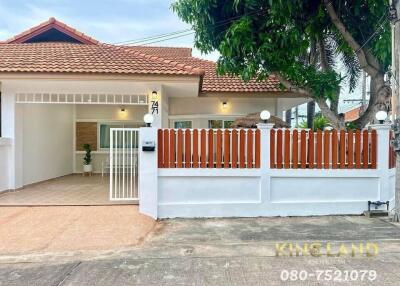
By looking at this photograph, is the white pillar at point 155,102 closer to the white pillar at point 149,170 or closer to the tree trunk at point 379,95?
the white pillar at point 149,170

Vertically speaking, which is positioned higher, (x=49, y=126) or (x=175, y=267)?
(x=49, y=126)

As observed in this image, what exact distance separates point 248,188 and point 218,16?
14.4 ft

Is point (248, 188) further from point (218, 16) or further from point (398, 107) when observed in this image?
point (218, 16)

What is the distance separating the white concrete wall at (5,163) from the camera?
9.23 m

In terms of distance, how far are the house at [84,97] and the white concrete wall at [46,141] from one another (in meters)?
0.03

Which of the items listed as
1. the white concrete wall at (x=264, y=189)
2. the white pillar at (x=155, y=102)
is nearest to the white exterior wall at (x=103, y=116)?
the white pillar at (x=155, y=102)

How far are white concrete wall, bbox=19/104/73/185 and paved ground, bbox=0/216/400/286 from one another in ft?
21.7

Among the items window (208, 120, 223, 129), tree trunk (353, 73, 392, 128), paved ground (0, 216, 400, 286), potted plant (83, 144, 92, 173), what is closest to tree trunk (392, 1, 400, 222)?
paved ground (0, 216, 400, 286)

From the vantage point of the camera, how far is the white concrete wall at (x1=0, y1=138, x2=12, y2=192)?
923 centimetres

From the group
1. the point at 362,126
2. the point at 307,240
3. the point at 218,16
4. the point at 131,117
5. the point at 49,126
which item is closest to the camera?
the point at 307,240

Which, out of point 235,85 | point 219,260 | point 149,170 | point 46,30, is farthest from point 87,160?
point 219,260

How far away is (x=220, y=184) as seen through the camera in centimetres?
729

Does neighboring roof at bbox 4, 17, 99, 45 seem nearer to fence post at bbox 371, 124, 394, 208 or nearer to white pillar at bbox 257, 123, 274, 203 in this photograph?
white pillar at bbox 257, 123, 274, 203

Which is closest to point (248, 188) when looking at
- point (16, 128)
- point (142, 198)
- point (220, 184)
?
point (220, 184)
